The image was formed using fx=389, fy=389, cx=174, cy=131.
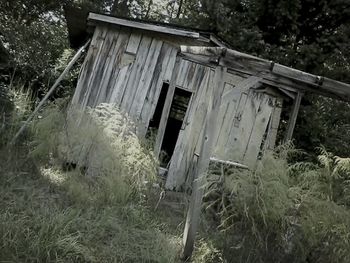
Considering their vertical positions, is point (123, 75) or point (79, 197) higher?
point (123, 75)

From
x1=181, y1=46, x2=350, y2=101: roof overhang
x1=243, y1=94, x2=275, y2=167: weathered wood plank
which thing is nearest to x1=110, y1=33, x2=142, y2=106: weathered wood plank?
x1=243, y1=94, x2=275, y2=167: weathered wood plank

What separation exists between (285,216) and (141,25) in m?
5.07

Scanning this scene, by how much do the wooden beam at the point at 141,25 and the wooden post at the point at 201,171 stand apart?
3.03 metres

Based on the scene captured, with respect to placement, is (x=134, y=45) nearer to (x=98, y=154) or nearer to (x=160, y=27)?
(x=160, y=27)

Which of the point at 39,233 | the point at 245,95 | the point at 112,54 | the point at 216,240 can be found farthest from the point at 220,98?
the point at 112,54

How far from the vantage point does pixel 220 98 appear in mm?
4973

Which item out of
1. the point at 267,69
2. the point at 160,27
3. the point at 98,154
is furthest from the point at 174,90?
the point at 267,69

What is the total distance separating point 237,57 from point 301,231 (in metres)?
2.24

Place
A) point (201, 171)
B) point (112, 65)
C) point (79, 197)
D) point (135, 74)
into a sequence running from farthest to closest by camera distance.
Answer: point (112, 65)
point (135, 74)
point (79, 197)
point (201, 171)

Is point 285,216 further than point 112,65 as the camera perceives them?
No

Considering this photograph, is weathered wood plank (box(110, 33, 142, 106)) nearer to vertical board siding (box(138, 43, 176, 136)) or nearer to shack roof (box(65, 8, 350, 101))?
vertical board siding (box(138, 43, 176, 136))

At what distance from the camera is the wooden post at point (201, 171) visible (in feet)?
15.3

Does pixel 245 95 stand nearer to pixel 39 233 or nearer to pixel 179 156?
pixel 179 156

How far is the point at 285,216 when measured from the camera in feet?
15.0
